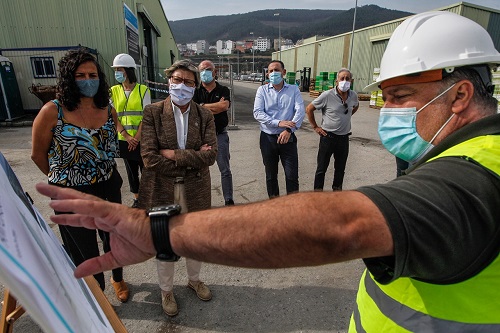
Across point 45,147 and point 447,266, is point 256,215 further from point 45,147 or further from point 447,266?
point 45,147

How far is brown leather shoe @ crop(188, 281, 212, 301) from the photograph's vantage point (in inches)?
108

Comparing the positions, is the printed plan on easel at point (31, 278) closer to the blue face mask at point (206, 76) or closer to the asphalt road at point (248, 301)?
the asphalt road at point (248, 301)

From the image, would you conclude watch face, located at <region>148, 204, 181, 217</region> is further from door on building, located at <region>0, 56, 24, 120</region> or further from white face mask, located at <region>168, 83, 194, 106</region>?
door on building, located at <region>0, 56, 24, 120</region>

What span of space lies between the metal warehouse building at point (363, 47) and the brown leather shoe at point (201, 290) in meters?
19.8

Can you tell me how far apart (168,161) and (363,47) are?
26772mm

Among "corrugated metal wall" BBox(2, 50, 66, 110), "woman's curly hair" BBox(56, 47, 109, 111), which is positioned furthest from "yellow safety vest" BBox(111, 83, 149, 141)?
"corrugated metal wall" BBox(2, 50, 66, 110)

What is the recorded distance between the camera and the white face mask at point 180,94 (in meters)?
2.74

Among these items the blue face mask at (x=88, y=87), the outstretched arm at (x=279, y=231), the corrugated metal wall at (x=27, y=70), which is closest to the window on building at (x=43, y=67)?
the corrugated metal wall at (x=27, y=70)

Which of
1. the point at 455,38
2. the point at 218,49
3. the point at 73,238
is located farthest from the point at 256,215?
the point at 218,49

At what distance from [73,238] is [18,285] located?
7.36 feet

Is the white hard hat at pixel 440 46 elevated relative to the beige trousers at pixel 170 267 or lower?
elevated

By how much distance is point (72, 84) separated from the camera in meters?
2.47

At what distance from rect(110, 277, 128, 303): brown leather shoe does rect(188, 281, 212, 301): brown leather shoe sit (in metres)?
0.57

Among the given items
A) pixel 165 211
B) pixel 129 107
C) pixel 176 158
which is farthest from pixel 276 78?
pixel 165 211
